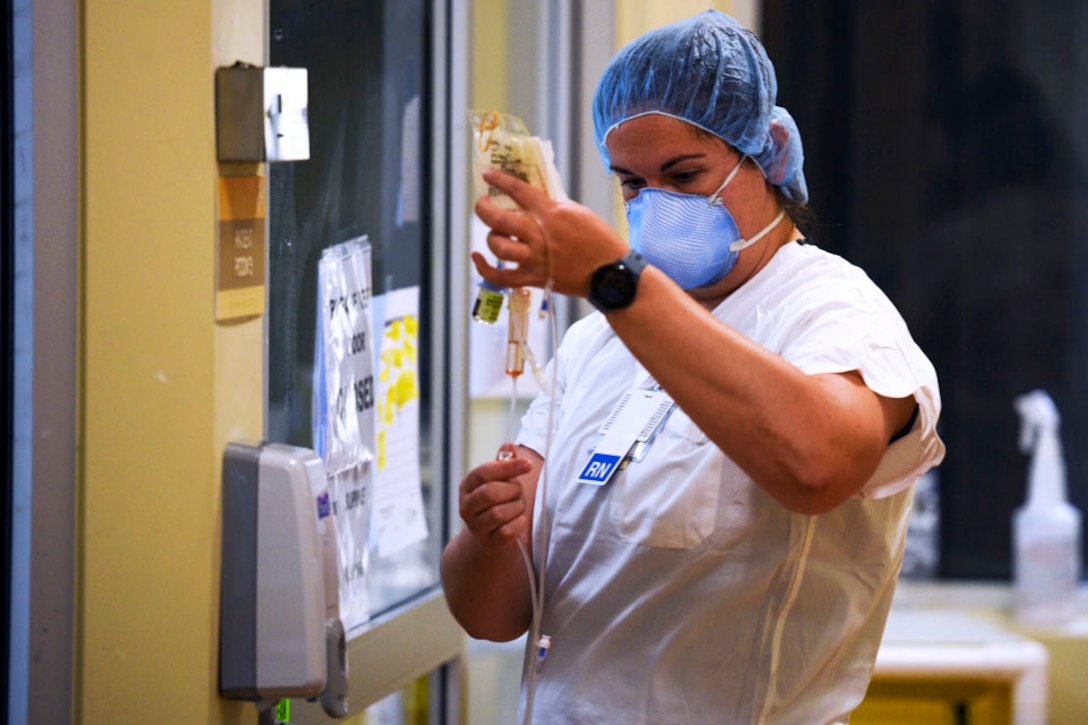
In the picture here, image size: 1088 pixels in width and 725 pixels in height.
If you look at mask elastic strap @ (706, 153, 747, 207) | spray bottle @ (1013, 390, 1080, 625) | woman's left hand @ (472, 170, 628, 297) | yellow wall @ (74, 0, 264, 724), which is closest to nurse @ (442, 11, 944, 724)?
mask elastic strap @ (706, 153, 747, 207)

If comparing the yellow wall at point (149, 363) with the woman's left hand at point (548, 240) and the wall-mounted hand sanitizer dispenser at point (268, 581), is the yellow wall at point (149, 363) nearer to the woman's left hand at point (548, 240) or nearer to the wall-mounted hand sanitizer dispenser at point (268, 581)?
the wall-mounted hand sanitizer dispenser at point (268, 581)

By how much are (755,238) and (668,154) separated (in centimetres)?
13

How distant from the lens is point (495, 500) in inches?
50.1

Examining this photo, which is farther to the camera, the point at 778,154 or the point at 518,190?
the point at 778,154

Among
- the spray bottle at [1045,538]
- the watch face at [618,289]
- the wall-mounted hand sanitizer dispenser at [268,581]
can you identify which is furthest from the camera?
the spray bottle at [1045,538]

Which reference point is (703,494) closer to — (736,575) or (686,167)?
(736,575)

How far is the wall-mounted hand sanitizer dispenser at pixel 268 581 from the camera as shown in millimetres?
1124

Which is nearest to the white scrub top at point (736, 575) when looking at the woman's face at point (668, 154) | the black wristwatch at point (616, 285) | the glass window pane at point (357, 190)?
the woman's face at point (668, 154)

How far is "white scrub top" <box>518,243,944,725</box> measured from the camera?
121cm

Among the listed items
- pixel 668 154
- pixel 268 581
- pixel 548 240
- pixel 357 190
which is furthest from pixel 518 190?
pixel 357 190

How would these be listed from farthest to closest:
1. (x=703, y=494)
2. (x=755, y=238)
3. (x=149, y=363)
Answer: (x=755, y=238), (x=703, y=494), (x=149, y=363)

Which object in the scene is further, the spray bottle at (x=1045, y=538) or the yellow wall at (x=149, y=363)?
the spray bottle at (x=1045, y=538)

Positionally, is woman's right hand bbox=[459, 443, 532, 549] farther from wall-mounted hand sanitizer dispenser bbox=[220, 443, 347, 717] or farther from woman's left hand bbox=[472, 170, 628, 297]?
woman's left hand bbox=[472, 170, 628, 297]

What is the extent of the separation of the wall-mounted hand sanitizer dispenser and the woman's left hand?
304mm
